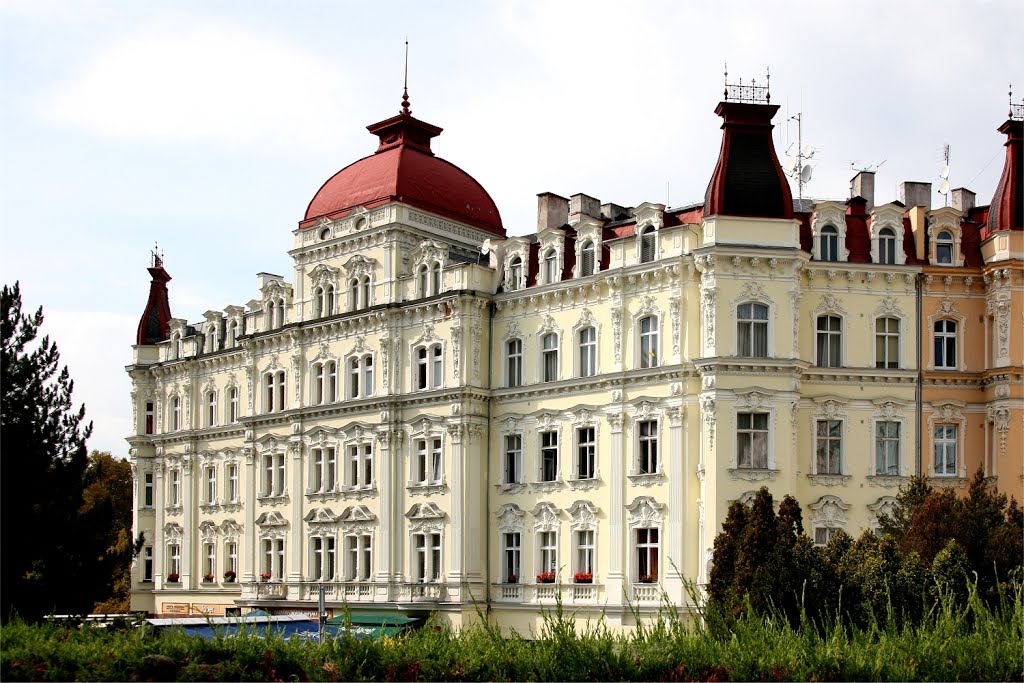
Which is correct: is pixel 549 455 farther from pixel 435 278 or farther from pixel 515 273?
pixel 435 278

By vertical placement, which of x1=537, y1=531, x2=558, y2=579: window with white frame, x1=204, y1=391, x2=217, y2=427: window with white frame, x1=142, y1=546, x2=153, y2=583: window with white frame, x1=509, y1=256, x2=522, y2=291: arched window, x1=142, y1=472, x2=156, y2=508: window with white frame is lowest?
x1=142, y1=546, x2=153, y2=583: window with white frame

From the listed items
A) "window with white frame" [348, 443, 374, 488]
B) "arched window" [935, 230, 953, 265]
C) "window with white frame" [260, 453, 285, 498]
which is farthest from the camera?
"window with white frame" [260, 453, 285, 498]

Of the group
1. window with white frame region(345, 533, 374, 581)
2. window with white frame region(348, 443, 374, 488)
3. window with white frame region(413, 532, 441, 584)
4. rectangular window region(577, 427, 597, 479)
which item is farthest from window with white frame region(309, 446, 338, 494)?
rectangular window region(577, 427, 597, 479)

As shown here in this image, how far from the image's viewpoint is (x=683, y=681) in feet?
68.3

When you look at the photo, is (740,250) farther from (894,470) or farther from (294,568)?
(294,568)

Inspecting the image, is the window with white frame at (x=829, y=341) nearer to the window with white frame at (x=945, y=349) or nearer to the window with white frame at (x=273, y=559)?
the window with white frame at (x=945, y=349)

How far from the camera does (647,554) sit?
45750 mm

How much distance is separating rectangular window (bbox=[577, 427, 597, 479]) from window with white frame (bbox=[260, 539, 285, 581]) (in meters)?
17.2

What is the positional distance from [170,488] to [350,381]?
17495mm

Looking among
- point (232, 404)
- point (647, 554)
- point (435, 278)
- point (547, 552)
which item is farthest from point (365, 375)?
point (647, 554)

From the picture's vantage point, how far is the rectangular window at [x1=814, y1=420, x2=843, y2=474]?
45.5m

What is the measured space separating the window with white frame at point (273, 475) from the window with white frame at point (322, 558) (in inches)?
134

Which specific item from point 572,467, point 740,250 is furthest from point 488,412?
point 740,250

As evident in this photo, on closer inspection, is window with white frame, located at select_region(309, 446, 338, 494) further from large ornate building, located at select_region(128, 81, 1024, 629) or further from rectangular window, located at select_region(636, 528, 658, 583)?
rectangular window, located at select_region(636, 528, 658, 583)
